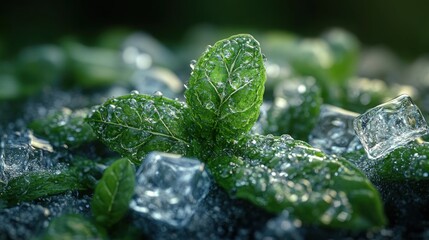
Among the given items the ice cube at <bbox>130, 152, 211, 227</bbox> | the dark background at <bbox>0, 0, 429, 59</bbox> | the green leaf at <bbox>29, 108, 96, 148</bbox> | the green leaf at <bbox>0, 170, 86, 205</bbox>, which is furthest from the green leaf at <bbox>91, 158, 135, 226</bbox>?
the dark background at <bbox>0, 0, 429, 59</bbox>

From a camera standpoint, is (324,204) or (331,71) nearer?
(324,204)

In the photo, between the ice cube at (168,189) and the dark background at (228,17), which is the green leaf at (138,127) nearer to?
the ice cube at (168,189)

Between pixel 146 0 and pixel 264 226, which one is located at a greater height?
pixel 264 226

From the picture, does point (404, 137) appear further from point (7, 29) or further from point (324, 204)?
point (7, 29)

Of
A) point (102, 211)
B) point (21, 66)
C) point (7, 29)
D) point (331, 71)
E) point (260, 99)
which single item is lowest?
point (7, 29)

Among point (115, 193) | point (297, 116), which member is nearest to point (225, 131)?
point (115, 193)

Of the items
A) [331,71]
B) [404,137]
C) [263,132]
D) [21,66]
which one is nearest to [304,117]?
[263,132]

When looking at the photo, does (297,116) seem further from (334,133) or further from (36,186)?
(36,186)

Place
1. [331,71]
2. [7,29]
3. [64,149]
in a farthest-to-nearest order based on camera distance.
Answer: [7,29] → [331,71] → [64,149]
